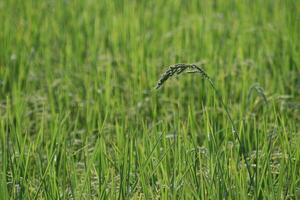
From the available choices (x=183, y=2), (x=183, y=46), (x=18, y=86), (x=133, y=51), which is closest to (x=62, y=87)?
(x=18, y=86)

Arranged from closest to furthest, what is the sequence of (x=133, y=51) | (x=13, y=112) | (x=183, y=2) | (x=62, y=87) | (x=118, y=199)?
(x=118, y=199), (x=13, y=112), (x=62, y=87), (x=133, y=51), (x=183, y=2)

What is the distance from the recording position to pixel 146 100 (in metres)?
3.26

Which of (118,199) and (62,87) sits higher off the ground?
(62,87)

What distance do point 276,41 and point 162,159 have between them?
1.69 meters

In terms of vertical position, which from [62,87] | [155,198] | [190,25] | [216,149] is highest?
[190,25]

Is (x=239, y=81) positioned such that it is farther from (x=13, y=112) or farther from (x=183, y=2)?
(x=183, y=2)

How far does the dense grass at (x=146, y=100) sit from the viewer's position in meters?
2.27

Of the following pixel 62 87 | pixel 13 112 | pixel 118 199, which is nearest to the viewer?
pixel 118 199

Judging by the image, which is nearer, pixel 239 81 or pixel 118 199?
pixel 118 199

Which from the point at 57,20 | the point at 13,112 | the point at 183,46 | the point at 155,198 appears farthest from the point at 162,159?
the point at 57,20

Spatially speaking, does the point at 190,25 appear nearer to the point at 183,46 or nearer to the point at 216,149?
the point at 183,46

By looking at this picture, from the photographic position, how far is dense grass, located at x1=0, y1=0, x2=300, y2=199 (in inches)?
89.4

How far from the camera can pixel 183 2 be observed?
4.56 meters

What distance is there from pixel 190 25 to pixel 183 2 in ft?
1.82
